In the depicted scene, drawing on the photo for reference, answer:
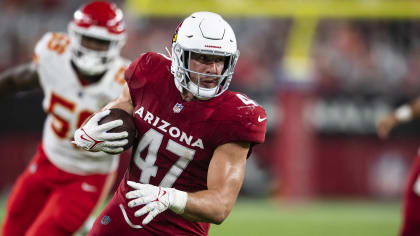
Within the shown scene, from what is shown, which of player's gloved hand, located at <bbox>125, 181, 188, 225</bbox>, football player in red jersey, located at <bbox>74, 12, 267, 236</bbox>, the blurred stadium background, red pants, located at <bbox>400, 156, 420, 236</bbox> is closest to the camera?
player's gloved hand, located at <bbox>125, 181, 188, 225</bbox>

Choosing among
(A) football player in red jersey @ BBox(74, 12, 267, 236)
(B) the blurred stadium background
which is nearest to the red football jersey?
(A) football player in red jersey @ BBox(74, 12, 267, 236)

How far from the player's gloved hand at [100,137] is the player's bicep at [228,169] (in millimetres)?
400

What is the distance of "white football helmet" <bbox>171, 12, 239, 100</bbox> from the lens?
3.01 metres

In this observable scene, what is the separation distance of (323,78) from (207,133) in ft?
23.2

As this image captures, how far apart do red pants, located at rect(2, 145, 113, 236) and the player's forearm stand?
1371 millimetres

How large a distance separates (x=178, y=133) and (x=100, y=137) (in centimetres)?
32

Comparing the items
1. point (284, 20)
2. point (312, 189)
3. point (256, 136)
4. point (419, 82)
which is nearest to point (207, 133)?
point (256, 136)

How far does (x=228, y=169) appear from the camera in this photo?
289cm

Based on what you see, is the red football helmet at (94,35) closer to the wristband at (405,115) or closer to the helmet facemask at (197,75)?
the helmet facemask at (197,75)

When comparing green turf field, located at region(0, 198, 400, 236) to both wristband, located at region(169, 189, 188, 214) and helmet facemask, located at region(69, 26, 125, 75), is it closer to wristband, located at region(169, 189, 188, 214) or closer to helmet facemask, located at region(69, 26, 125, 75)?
helmet facemask, located at region(69, 26, 125, 75)

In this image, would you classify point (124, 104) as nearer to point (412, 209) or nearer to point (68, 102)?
point (68, 102)

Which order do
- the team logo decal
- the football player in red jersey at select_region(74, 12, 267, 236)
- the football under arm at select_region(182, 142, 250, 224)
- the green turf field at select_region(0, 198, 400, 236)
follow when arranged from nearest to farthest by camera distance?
the football under arm at select_region(182, 142, 250, 224) < the football player in red jersey at select_region(74, 12, 267, 236) < the team logo decal < the green turf field at select_region(0, 198, 400, 236)

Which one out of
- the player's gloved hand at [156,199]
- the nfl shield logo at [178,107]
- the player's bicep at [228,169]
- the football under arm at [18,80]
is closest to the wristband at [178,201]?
the player's gloved hand at [156,199]

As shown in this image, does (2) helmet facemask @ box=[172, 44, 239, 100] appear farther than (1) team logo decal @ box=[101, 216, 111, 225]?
No
